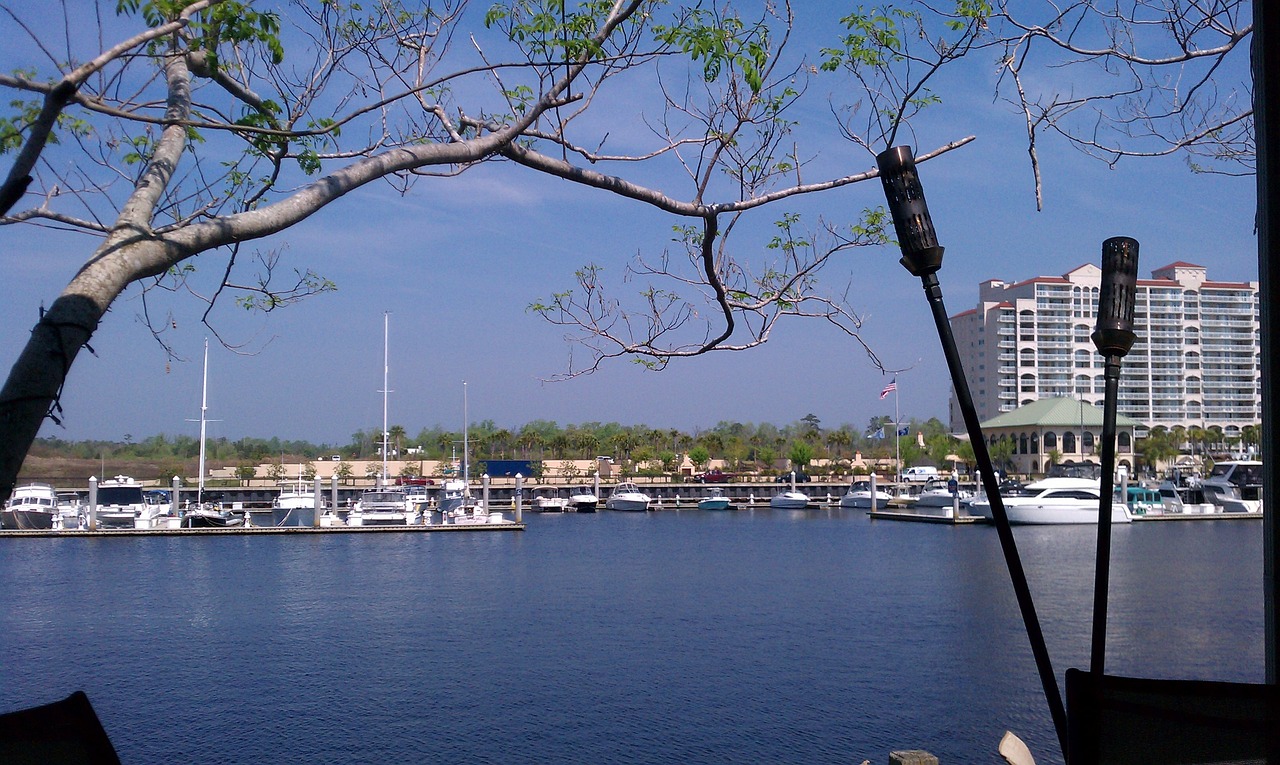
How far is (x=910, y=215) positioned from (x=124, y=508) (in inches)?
1711

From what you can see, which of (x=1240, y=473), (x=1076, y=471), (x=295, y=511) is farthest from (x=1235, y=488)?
(x=295, y=511)

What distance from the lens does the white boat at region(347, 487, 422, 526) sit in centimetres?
4162

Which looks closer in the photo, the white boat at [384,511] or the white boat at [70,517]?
the white boat at [70,517]

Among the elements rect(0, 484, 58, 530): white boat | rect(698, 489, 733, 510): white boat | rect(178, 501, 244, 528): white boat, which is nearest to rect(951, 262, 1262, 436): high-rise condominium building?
rect(698, 489, 733, 510): white boat

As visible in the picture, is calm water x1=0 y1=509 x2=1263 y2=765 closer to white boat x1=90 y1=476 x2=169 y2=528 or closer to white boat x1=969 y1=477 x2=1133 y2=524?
white boat x1=90 y1=476 x2=169 y2=528

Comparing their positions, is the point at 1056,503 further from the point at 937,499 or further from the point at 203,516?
the point at 203,516

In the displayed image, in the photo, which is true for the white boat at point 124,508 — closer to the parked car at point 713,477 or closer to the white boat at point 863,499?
the white boat at point 863,499

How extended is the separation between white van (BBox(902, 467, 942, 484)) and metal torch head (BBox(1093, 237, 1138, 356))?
6780 cm

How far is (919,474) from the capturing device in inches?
2874

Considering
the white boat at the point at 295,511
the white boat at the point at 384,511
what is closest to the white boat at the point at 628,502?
the white boat at the point at 384,511

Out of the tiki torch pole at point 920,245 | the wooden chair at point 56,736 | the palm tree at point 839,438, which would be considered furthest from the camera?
the palm tree at point 839,438

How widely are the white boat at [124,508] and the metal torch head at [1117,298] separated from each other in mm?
42691

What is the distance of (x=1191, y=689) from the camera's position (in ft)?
7.22

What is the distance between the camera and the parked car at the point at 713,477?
73.3 meters
